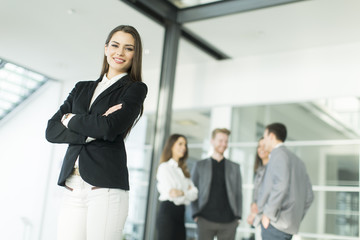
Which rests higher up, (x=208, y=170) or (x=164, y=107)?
(x=164, y=107)

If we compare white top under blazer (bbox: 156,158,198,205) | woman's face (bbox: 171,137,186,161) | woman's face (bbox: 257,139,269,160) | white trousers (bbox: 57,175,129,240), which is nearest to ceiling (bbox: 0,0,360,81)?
woman's face (bbox: 171,137,186,161)

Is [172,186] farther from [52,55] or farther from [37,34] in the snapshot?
[37,34]

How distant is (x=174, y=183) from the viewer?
4.19m

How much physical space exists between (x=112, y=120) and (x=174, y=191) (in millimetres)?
2387

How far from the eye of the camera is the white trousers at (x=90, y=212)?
5.56ft

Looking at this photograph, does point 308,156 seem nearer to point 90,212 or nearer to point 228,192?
point 228,192

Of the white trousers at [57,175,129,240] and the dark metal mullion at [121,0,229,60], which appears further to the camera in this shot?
the dark metal mullion at [121,0,229,60]

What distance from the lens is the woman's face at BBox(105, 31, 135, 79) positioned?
1934mm

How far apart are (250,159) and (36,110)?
12.0 feet

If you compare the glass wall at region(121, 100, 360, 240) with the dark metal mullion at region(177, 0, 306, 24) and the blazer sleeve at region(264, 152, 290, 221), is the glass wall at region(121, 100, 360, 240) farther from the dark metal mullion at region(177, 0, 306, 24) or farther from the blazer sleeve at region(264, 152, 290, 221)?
the blazer sleeve at region(264, 152, 290, 221)

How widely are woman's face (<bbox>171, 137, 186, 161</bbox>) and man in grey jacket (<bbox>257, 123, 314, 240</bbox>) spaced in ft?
3.03

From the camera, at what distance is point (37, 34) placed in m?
4.29

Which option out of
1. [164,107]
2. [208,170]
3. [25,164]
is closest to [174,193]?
[208,170]

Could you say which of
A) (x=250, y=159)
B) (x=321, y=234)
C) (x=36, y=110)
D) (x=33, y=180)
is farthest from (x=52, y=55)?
(x=321, y=234)
